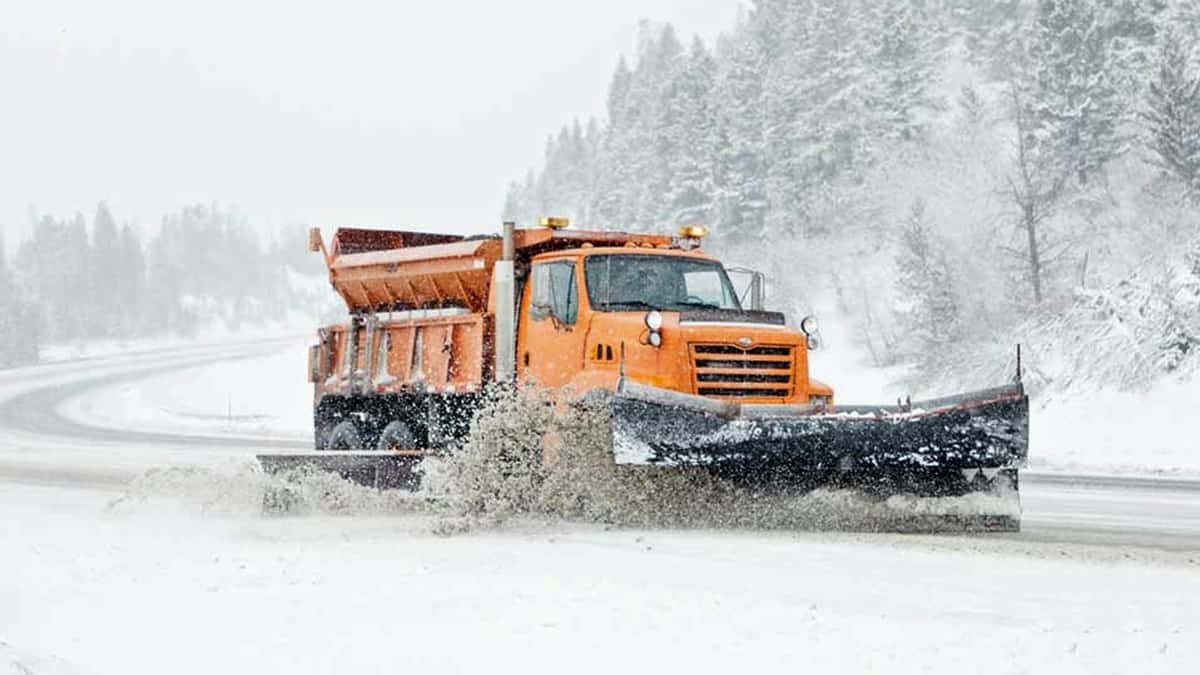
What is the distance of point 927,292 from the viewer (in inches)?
1460

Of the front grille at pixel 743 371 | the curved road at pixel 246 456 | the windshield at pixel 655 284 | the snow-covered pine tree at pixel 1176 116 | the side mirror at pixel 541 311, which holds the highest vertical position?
the snow-covered pine tree at pixel 1176 116

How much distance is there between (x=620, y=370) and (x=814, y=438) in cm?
173

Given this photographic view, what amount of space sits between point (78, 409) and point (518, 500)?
36.2 meters

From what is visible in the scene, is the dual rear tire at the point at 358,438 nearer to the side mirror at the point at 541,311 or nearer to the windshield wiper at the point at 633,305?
the side mirror at the point at 541,311

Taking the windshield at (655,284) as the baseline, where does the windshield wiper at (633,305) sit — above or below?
below

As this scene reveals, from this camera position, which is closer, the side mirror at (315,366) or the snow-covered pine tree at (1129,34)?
the side mirror at (315,366)

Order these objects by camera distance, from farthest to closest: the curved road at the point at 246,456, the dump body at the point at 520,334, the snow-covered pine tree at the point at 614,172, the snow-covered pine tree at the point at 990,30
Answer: the snow-covered pine tree at the point at 614,172, the snow-covered pine tree at the point at 990,30, the dump body at the point at 520,334, the curved road at the point at 246,456

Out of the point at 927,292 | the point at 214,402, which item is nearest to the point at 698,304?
the point at 927,292

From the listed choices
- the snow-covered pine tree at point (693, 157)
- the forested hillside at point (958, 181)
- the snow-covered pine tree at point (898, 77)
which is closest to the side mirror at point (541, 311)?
the forested hillside at point (958, 181)

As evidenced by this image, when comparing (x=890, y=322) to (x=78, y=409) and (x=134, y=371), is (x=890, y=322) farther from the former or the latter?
(x=134, y=371)

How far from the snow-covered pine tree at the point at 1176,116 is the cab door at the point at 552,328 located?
24.8m

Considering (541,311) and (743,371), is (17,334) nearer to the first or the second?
(541,311)

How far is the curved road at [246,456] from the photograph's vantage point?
430 inches

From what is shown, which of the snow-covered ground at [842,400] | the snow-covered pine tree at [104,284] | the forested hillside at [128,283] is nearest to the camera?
the snow-covered ground at [842,400]
